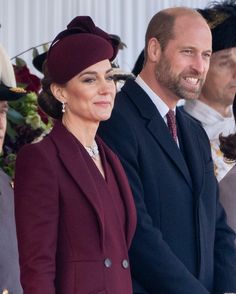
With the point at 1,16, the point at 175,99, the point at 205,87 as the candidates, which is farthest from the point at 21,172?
the point at 1,16

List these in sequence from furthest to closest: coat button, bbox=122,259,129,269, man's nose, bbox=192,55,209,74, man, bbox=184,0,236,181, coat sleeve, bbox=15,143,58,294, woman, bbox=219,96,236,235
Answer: man, bbox=184,0,236,181
woman, bbox=219,96,236,235
man's nose, bbox=192,55,209,74
coat button, bbox=122,259,129,269
coat sleeve, bbox=15,143,58,294

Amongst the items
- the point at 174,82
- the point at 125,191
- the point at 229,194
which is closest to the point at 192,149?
the point at 174,82

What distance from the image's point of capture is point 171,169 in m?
2.75

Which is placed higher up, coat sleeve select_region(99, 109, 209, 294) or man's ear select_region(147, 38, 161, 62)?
man's ear select_region(147, 38, 161, 62)

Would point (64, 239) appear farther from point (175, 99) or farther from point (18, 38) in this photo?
point (18, 38)

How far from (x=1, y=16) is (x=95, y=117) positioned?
1.77 meters

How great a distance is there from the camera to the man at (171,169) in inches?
103

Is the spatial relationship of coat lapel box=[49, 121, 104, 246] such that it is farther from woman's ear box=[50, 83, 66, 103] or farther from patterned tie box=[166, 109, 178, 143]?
patterned tie box=[166, 109, 178, 143]

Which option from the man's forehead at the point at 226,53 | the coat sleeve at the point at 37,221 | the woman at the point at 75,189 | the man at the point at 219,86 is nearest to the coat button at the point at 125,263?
the woman at the point at 75,189

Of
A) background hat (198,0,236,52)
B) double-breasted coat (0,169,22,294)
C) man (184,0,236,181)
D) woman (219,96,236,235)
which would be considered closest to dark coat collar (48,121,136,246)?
double-breasted coat (0,169,22,294)

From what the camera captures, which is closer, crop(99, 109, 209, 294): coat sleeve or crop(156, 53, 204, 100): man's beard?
crop(99, 109, 209, 294): coat sleeve

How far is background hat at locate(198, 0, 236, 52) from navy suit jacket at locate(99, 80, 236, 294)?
759mm

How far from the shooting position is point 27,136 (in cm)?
285

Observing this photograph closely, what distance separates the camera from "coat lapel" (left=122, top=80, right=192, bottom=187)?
2.76 m
